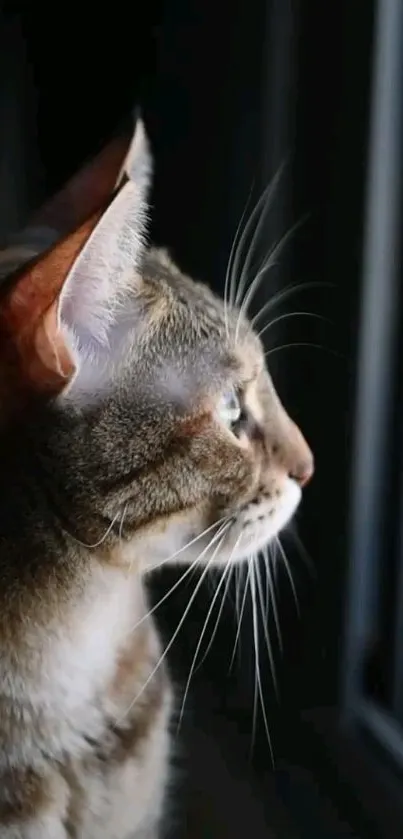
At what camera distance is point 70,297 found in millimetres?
701

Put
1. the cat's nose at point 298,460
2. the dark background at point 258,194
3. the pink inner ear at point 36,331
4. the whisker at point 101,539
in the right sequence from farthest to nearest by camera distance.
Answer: the dark background at point 258,194
the cat's nose at point 298,460
the whisker at point 101,539
the pink inner ear at point 36,331

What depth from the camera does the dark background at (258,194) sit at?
39.9 inches

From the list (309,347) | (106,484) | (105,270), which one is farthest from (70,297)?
(309,347)

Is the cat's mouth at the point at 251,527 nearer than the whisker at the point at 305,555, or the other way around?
the cat's mouth at the point at 251,527

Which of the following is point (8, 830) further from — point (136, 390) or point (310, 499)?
point (310, 499)

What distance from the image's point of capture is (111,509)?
77 cm

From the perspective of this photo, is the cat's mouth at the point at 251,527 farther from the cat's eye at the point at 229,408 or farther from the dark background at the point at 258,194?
the dark background at the point at 258,194

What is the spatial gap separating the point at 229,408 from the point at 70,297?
0.60ft

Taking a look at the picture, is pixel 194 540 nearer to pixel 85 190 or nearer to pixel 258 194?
pixel 85 190

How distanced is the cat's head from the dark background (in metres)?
0.20

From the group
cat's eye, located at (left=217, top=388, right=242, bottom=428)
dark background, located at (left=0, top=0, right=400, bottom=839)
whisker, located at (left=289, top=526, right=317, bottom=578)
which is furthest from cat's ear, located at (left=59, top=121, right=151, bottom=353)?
whisker, located at (left=289, top=526, right=317, bottom=578)

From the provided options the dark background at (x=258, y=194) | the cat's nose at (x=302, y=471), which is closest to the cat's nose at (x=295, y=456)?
the cat's nose at (x=302, y=471)

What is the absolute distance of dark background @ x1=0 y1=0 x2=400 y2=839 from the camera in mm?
1015

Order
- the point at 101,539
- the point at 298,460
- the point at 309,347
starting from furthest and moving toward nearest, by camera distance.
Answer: the point at 309,347
the point at 298,460
the point at 101,539
